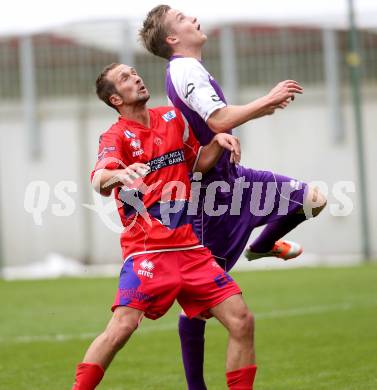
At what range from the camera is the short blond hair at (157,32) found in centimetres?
620

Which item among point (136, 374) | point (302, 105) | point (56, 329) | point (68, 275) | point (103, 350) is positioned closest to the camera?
point (103, 350)

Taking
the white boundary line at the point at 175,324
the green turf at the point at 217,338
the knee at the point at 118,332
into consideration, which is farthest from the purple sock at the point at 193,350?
the white boundary line at the point at 175,324

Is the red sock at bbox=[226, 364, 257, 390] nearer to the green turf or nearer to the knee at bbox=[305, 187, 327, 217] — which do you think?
the green turf

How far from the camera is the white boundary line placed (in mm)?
9695

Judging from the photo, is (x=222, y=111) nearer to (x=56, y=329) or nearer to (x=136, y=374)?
(x=136, y=374)

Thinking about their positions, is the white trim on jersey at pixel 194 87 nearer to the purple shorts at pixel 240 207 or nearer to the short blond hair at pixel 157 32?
the short blond hair at pixel 157 32

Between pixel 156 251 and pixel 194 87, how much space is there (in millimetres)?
Answer: 933

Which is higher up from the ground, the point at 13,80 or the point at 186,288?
the point at 13,80

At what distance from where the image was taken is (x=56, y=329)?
1044cm

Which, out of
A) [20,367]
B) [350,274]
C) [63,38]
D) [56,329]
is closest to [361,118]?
[350,274]

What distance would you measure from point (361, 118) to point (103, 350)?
1417 centimetres

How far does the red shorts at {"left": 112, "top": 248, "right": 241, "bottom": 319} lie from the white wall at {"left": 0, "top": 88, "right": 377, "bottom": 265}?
13.7 meters

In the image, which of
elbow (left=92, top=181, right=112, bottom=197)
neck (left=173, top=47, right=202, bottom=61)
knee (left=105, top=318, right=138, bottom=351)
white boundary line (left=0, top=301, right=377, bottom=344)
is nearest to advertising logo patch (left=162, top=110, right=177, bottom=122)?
neck (left=173, top=47, right=202, bottom=61)

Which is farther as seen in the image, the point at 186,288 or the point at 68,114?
the point at 68,114
